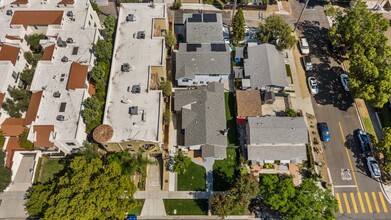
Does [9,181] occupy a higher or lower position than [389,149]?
lower

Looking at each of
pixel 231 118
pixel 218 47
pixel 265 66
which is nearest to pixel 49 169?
pixel 231 118

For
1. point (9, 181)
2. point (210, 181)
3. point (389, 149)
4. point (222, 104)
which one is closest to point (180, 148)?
point (210, 181)

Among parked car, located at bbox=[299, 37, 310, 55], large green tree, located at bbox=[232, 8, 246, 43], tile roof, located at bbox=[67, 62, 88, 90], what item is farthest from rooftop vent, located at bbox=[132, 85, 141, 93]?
parked car, located at bbox=[299, 37, 310, 55]

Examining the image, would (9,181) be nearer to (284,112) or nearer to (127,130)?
(127,130)

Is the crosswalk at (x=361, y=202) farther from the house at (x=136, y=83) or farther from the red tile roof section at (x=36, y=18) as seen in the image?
the red tile roof section at (x=36, y=18)

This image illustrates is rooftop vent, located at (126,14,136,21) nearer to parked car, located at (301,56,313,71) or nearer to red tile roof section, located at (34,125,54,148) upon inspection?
red tile roof section, located at (34,125,54,148)

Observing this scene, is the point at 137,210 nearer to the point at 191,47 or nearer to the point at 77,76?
the point at 77,76
